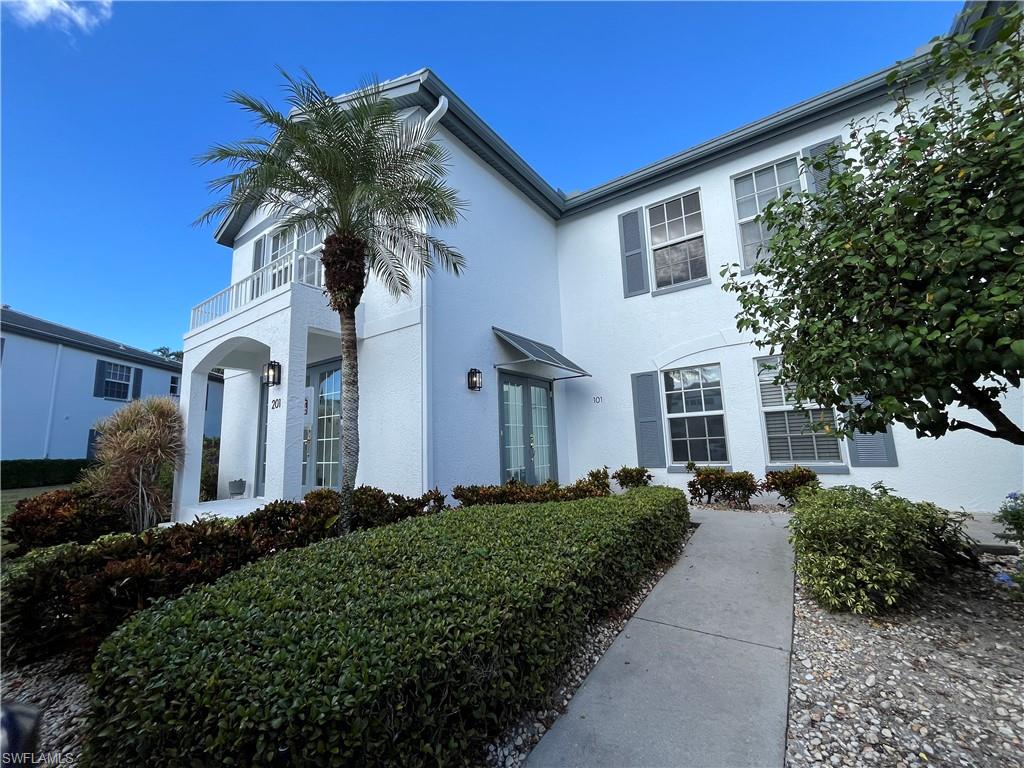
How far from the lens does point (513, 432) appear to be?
889 centimetres

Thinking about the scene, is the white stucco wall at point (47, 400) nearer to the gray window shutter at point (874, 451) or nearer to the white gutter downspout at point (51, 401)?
the white gutter downspout at point (51, 401)

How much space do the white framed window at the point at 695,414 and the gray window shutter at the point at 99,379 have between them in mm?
23048

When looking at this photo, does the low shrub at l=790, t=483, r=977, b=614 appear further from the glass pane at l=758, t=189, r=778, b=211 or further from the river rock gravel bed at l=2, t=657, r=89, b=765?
the glass pane at l=758, t=189, r=778, b=211

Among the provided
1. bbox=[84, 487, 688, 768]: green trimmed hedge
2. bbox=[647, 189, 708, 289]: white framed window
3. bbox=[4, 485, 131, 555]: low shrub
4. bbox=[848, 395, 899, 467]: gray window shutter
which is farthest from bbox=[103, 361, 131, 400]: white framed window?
bbox=[848, 395, 899, 467]: gray window shutter

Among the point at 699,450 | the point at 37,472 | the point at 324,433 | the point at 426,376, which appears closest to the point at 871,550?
the point at 699,450

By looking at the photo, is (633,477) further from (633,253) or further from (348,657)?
(348,657)

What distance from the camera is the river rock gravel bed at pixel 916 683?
2094 millimetres

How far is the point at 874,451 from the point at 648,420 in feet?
12.5

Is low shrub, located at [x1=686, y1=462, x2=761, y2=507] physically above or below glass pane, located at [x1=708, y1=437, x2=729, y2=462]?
below

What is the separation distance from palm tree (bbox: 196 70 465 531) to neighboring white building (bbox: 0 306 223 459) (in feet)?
38.0

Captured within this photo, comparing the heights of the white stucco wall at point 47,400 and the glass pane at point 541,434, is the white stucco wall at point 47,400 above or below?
above

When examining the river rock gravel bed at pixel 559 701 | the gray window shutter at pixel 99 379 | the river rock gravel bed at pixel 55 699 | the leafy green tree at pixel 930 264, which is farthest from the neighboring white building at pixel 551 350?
the gray window shutter at pixel 99 379

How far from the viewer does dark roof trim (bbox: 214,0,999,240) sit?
23.9ft

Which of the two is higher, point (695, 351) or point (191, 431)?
point (695, 351)
